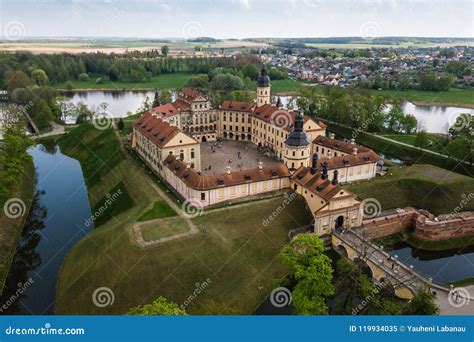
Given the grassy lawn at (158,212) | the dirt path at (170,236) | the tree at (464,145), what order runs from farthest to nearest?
the tree at (464,145), the grassy lawn at (158,212), the dirt path at (170,236)

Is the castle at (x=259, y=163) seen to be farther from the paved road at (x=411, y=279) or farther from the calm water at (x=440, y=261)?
the calm water at (x=440, y=261)

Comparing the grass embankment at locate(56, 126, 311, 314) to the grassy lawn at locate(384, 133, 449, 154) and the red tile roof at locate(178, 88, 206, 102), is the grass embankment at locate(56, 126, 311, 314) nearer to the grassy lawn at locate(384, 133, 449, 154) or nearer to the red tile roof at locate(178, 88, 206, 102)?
the red tile roof at locate(178, 88, 206, 102)

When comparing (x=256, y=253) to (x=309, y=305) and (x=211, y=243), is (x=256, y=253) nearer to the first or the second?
(x=211, y=243)

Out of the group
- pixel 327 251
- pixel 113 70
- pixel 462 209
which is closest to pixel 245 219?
pixel 327 251

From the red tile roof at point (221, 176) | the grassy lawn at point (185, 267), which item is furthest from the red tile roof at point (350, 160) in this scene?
the grassy lawn at point (185, 267)

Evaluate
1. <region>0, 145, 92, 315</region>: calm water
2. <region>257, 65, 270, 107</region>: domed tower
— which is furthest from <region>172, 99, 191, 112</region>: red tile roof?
<region>0, 145, 92, 315</region>: calm water
